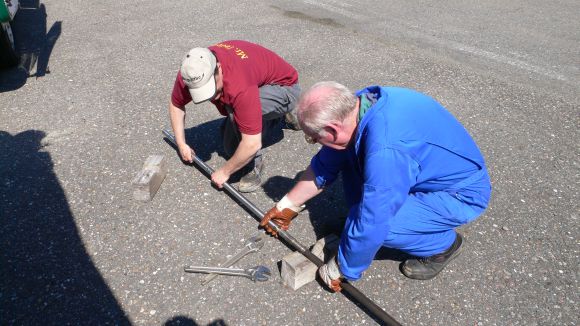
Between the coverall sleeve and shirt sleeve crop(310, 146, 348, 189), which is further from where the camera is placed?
shirt sleeve crop(310, 146, 348, 189)

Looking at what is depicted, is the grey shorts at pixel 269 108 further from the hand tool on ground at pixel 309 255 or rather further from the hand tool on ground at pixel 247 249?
the hand tool on ground at pixel 247 249

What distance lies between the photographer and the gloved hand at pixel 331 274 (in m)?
2.53

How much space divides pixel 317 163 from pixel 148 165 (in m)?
1.51

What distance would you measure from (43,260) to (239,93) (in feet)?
5.71

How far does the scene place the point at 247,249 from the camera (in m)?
2.99

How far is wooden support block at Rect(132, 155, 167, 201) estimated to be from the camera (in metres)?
3.33

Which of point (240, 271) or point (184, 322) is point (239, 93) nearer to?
point (240, 271)

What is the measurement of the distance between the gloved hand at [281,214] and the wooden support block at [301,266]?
11.3 inches

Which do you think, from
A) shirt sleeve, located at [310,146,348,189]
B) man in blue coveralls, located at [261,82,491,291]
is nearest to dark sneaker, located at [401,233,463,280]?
man in blue coveralls, located at [261,82,491,291]

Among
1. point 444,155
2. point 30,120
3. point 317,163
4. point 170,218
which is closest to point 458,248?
point 444,155

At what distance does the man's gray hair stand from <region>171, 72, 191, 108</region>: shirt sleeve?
128 cm

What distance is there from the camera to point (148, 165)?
3533 mm

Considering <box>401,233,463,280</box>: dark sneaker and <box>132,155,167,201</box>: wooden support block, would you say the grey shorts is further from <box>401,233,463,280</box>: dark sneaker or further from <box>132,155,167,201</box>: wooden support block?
<box>401,233,463,280</box>: dark sneaker

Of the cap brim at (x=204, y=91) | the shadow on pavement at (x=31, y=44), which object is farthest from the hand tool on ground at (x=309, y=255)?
the shadow on pavement at (x=31, y=44)
